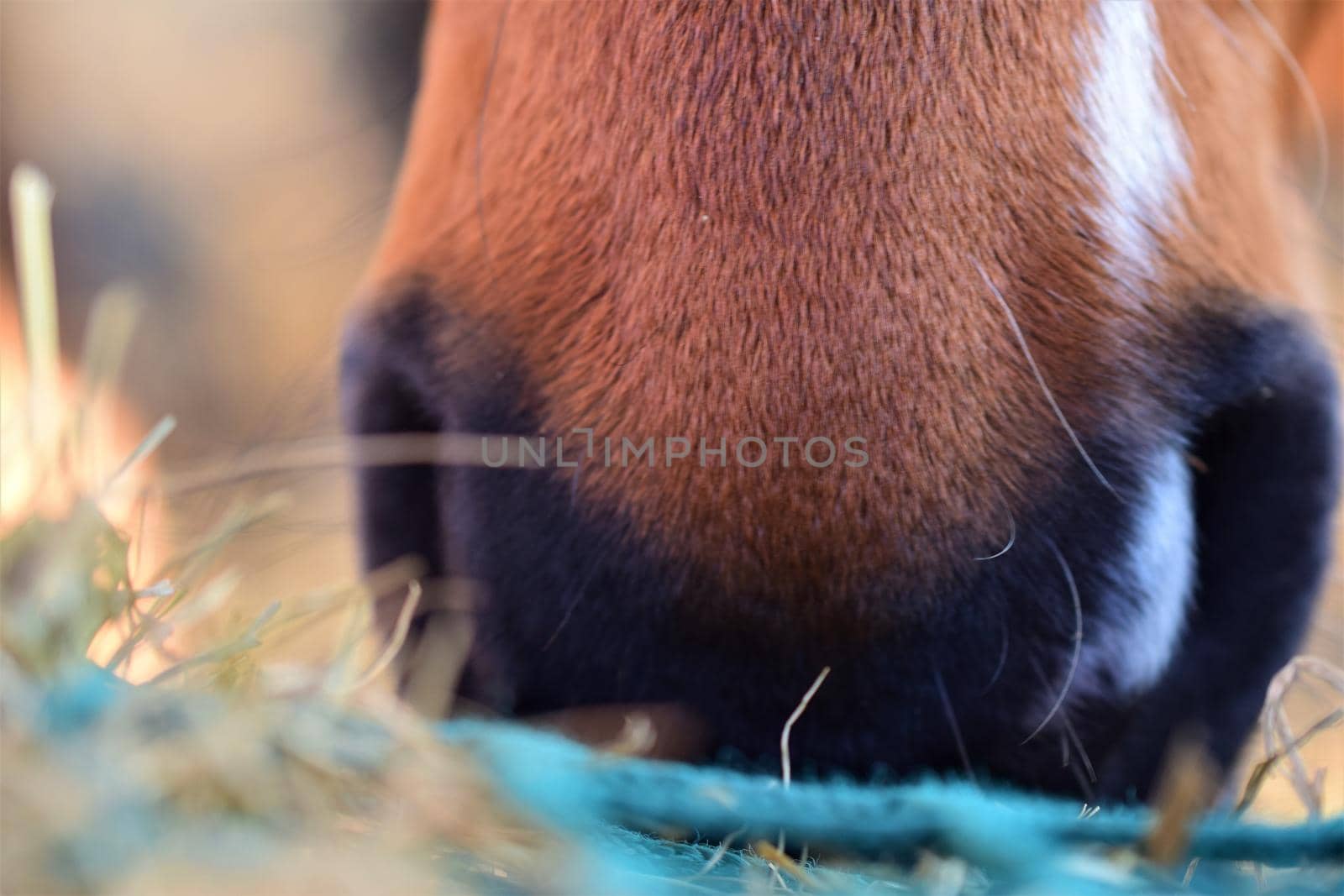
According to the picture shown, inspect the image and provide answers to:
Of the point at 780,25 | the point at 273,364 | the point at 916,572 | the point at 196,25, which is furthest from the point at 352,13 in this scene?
the point at 916,572

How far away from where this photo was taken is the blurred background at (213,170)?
1.21 meters

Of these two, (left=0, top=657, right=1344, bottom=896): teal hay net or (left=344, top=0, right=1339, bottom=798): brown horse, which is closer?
(left=0, top=657, right=1344, bottom=896): teal hay net

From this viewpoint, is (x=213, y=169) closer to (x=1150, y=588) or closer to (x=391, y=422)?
(x=391, y=422)

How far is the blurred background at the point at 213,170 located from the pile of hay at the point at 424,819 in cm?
77

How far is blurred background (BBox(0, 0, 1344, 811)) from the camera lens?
1205 mm

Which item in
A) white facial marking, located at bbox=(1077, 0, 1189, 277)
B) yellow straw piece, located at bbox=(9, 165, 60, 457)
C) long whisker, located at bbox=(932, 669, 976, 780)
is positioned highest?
white facial marking, located at bbox=(1077, 0, 1189, 277)

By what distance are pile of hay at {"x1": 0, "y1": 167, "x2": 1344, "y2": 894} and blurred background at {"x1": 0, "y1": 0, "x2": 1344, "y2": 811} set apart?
77 cm

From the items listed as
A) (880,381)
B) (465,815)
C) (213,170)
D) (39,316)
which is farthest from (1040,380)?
(213,170)

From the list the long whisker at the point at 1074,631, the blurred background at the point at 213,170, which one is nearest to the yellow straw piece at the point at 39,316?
the blurred background at the point at 213,170

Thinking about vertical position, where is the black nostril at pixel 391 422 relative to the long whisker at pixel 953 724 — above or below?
above

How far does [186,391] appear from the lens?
140 cm

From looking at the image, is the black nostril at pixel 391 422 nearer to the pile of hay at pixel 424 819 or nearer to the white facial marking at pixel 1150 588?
the pile of hay at pixel 424 819

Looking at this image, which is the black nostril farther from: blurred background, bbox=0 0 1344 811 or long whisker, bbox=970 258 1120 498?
blurred background, bbox=0 0 1344 811

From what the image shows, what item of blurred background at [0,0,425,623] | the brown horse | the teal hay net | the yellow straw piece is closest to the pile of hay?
the teal hay net
